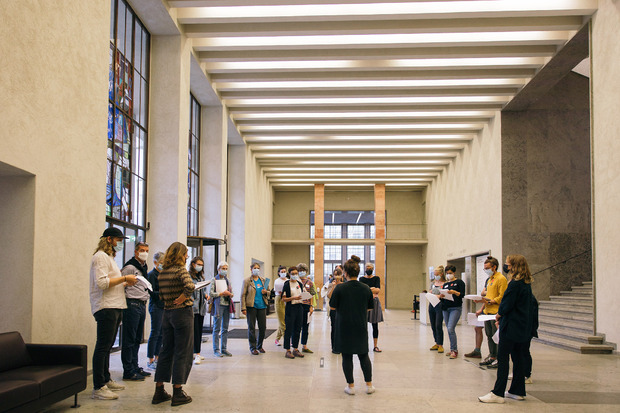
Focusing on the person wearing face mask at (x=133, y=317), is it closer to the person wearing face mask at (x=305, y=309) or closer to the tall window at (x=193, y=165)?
the person wearing face mask at (x=305, y=309)

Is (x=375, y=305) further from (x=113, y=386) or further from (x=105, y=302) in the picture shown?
(x=105, y=302)

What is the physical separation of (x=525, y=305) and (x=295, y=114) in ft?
39.6

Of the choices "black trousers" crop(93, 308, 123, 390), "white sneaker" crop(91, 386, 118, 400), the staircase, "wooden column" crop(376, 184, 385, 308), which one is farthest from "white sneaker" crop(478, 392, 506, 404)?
"wooden column" crop(376, 184, 385, 308)

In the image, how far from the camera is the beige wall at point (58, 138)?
17.9 feet

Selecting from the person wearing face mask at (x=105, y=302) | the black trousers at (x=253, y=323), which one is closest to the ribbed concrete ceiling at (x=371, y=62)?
the black trousers at (x=253, y=323)

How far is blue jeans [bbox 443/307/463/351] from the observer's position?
904 cm

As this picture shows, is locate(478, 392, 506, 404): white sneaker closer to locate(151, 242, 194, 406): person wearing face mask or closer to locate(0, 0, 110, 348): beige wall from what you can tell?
locate(151, 242, 194, 406): person wearing face mask

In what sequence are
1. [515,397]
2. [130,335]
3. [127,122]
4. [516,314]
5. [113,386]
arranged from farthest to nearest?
[127,122] < [130,335] < [113,386] < [515,397] < [516,314]

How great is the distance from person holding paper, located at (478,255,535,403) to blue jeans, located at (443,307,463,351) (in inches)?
124

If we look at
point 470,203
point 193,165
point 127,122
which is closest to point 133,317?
point 127,122

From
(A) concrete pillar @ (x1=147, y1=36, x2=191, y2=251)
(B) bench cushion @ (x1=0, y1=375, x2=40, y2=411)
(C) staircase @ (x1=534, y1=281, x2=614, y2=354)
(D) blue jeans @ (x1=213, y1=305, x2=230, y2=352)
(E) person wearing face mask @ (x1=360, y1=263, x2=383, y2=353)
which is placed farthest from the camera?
(A) concrete pillar @ (x1=147, y1=36, x2=191, y2=251)

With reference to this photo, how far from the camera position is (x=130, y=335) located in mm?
Answer: 6570

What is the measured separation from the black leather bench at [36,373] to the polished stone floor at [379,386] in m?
0.39

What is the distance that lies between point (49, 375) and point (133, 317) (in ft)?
6.13
